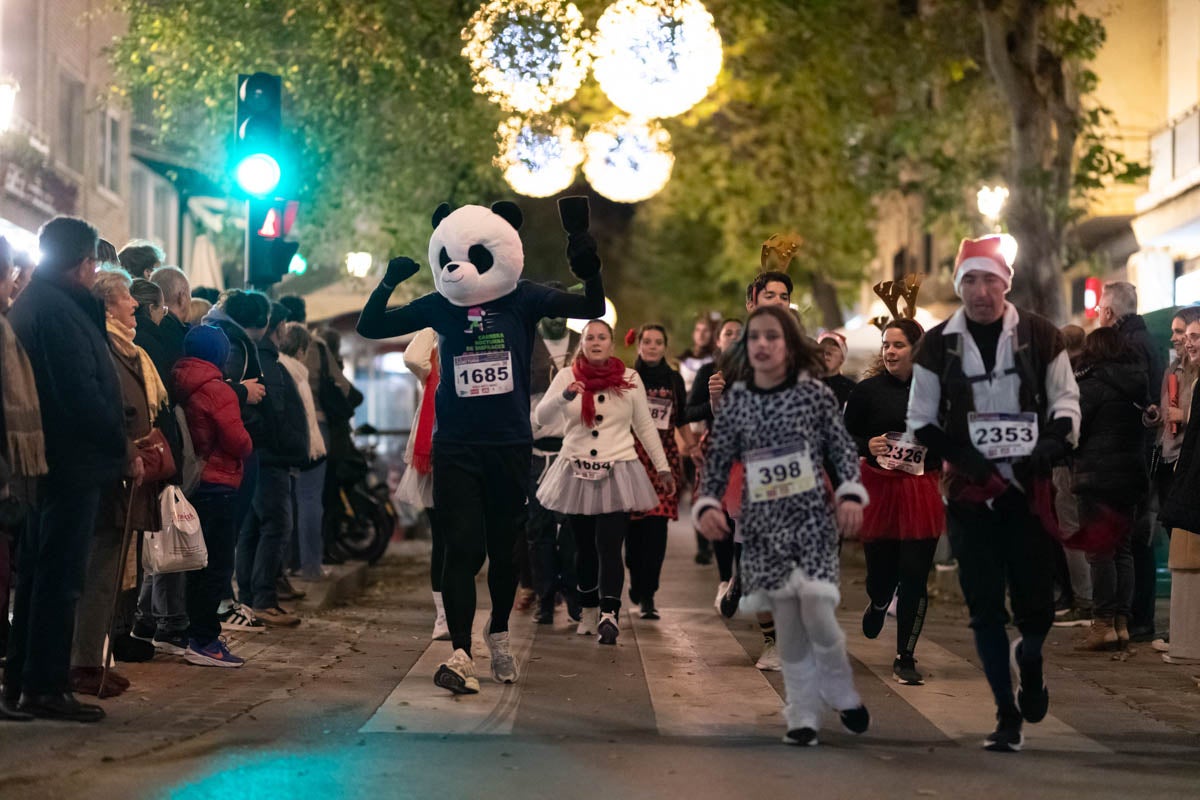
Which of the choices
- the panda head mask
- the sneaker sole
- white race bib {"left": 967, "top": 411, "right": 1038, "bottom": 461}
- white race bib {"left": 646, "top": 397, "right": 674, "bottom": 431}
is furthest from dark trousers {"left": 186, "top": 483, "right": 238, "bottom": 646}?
white race bib {"left": 967, "top": 411, "right": 1038, "bottom": 461}

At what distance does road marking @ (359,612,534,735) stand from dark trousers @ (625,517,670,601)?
2.46m

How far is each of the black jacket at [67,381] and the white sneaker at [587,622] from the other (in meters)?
4.72

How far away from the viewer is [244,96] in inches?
575

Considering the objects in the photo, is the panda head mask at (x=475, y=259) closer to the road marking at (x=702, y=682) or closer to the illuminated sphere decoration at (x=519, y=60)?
the road marking at (x=702, y=682)

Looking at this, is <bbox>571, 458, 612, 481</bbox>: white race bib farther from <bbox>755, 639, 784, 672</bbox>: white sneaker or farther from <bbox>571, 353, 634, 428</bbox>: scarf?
<bbox>755, 639, 784, 672</bbox>: white sneaker

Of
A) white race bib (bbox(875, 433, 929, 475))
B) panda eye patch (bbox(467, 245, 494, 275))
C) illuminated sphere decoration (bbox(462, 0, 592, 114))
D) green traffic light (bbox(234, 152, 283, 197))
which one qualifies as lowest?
white race bib (bbox(875, 433, 929, 475))

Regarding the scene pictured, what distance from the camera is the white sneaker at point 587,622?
12539mm

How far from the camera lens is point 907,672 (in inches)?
400

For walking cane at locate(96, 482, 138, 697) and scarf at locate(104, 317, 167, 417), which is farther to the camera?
scarf at locate(104, 317, 167, 417)

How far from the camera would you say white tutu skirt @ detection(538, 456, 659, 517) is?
12.1 meters

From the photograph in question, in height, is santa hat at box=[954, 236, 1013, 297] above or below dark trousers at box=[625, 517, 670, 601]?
above

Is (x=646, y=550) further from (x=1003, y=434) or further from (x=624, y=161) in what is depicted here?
(x=624, y=161)

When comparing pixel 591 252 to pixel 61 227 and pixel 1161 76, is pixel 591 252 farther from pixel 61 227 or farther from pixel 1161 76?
pixel 1161 76

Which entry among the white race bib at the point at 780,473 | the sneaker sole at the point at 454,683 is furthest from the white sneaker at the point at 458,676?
the white race bib at the point at 780,473
